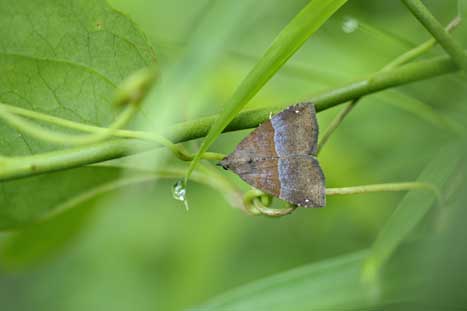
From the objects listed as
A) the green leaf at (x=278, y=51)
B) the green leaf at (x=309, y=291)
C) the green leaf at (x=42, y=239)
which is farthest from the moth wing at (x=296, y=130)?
the green leaf at (x=42, y=239)

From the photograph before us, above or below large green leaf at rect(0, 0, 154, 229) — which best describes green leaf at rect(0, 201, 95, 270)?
above

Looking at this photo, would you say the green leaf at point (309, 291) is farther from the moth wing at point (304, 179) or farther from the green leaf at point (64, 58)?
the green leaf at point (64, 58)

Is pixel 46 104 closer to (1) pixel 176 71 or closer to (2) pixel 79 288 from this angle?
(1) pixel 176 71

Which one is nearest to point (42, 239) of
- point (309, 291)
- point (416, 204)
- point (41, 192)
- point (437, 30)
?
point (41, 192)

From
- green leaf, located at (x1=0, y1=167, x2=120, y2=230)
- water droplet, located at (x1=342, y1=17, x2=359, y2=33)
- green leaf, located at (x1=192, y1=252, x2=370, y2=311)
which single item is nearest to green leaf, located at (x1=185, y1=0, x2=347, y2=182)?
water droplet, located at (x1=342, y1=17, x2=359, y2=33)

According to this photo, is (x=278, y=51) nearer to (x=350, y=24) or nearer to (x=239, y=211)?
(x=350, y=24)

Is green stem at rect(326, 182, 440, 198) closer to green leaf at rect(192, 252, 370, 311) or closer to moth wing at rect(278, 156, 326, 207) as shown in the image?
moth wing at rect(278, 156, 326, 207)

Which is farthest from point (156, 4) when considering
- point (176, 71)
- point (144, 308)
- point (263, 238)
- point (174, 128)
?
point (176, 71)
